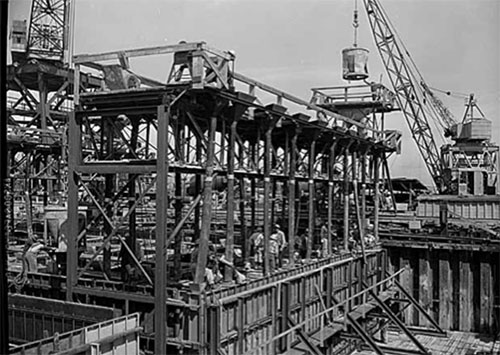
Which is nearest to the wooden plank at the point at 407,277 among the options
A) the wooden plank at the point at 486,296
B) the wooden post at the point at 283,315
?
the wooden plank at the point at 486,296

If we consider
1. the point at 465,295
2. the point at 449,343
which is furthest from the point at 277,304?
the point at 465,295

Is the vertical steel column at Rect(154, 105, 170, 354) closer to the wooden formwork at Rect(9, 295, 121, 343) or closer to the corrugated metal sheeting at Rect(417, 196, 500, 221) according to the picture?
the wooden formwork at Rect(9, 295, 121, 343)

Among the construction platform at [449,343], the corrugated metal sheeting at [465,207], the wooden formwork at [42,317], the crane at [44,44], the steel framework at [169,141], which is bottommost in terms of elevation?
the construction platform at [449,343]

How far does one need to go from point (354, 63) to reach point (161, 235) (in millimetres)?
18618

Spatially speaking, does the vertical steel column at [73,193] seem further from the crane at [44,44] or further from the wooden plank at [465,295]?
the wooden plank at [465,295]

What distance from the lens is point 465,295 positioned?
66.3 ft

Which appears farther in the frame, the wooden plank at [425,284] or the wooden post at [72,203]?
the wooden plank at [425,284]

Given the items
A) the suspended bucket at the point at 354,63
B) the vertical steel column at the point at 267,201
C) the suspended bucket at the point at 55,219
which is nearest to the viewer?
the vertical steel column at the point at 267,201

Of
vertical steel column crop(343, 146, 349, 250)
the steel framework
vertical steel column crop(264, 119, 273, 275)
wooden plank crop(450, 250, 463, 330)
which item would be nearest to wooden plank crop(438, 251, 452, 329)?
wooden plank crop(450, 250, 463, 330)

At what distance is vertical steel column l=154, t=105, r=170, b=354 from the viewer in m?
9.93

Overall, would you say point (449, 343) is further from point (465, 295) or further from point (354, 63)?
point (354, 63)

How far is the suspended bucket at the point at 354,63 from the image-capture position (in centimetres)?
2633

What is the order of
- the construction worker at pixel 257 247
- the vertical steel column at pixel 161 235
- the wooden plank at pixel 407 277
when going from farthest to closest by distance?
the wooden plank at pixel 407 277 → the construction worker at pixel 257 247 → the vertical steel column at pixel 161 235

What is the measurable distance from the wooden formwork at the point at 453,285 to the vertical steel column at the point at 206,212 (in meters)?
12.4
